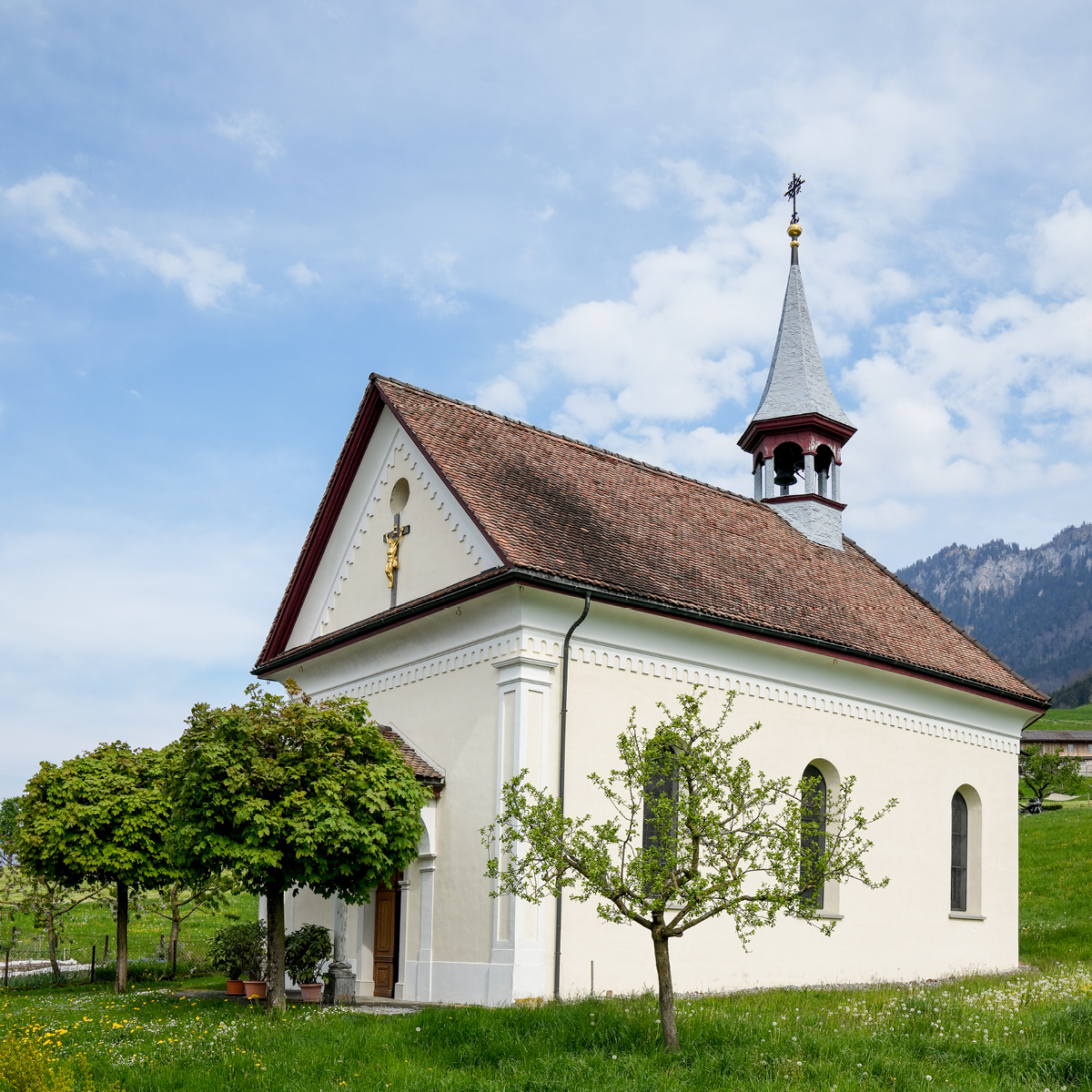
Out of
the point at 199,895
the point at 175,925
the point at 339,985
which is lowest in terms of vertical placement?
the point at 175,925

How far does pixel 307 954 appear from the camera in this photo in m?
18.4

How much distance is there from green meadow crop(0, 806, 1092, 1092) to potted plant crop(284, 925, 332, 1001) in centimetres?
147

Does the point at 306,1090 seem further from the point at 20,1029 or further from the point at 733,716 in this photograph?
Result: the point at 733,716

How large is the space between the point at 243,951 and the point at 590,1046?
27.3 ft

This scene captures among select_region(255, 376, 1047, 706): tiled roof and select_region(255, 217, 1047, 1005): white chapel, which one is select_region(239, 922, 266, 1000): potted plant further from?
select_region(255, 376, 1047, 706): tiled roof

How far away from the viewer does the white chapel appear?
17.3m

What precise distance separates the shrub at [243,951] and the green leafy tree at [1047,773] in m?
68.8

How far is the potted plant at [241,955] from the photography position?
1891 cm

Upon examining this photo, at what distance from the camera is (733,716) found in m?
19.8

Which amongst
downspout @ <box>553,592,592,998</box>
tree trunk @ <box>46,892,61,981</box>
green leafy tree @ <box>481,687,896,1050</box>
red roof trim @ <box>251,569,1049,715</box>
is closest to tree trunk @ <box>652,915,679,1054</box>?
green leafy tree @ <box>481,687,896,1050</box>

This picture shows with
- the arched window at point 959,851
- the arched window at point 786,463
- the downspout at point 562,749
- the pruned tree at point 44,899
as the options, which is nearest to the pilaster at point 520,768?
the downspout at point 562,749

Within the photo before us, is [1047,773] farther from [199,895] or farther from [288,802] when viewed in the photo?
[288,802]

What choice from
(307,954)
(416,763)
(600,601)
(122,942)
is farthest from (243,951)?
(600,601)

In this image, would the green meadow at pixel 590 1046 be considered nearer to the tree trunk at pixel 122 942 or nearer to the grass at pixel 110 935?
the tree trunk at pixel 122 942
